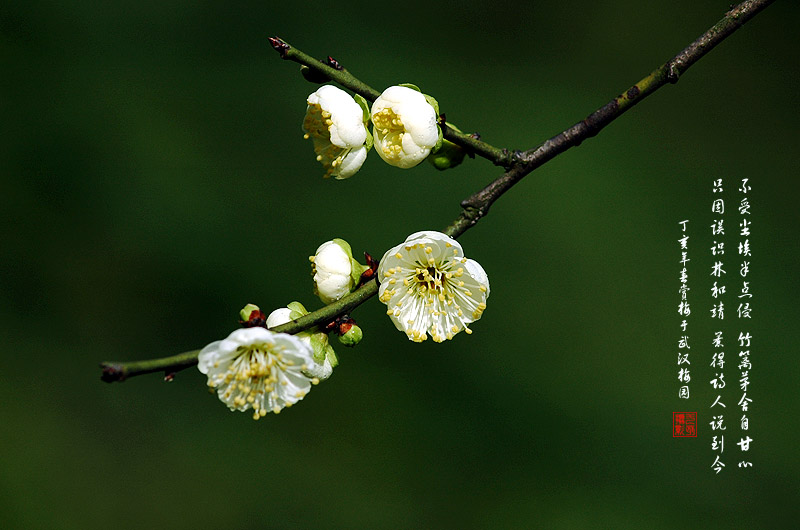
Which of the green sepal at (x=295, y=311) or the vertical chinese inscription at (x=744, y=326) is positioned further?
the vertical chinese inscription at (x=744, y=326)

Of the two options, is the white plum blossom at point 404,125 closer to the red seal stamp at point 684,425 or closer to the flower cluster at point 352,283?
the flower cluster at point 352,283

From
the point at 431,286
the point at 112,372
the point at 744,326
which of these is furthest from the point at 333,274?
the point at 744,326

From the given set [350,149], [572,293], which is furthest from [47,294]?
[350,149]

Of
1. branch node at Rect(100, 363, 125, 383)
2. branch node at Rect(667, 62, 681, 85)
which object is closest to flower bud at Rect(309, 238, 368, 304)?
branch node at Rect(100, 363, 125, 383)

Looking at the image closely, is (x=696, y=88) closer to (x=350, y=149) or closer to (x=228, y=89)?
(x=228, y=89)

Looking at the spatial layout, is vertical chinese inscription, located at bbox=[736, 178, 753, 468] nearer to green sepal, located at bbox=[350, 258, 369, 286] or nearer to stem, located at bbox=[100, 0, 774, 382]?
stem, located at bbox=[100, 0, 774, 382]

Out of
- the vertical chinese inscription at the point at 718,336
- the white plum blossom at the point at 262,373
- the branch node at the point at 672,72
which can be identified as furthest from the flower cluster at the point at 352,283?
the vertical chinese inscription at the point at 718,336

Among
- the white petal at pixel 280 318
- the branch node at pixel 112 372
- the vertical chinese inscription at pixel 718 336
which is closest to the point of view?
the branch node at pixel 112 372
